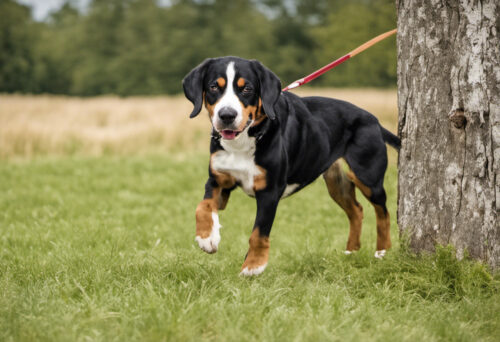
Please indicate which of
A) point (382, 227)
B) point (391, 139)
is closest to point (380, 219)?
point (382, 227)

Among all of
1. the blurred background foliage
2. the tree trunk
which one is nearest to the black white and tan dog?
the tree trunk

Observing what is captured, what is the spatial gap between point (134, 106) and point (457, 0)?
1530cm

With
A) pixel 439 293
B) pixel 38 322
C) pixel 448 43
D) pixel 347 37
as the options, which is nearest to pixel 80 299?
pixel 38 322

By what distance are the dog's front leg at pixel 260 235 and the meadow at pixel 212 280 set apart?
10 centimetres

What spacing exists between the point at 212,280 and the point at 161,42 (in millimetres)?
40662

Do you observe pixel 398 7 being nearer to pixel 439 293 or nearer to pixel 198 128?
pixel 439 293

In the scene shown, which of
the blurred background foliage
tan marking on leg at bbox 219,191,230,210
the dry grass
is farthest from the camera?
the blurred background foliage

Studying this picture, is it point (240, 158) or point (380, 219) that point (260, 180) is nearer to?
point (240, 158)

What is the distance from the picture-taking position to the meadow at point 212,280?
8.82 ft

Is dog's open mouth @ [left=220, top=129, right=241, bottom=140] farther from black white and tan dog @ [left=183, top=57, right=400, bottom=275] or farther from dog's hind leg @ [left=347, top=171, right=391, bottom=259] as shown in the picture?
dog's hind leg @ [left=347, top=171, right=391, bottom=259]

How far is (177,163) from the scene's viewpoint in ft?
32.2

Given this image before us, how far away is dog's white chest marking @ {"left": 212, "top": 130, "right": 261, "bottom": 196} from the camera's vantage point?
3357 millimetres

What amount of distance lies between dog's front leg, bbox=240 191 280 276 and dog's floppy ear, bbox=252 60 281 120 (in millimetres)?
556

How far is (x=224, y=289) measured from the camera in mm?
3189
